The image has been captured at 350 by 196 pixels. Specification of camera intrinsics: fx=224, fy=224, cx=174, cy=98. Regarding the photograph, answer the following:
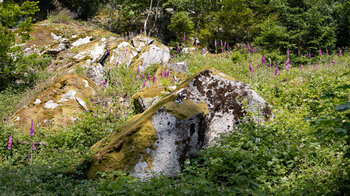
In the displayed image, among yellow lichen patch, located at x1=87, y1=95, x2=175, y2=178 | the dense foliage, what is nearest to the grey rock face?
the dense foliage

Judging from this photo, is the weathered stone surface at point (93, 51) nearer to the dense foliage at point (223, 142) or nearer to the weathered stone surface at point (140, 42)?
the dense foliage at point (223, 142)

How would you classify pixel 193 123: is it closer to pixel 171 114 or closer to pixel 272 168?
pixel 171 114

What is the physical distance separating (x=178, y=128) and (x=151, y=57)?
672cm

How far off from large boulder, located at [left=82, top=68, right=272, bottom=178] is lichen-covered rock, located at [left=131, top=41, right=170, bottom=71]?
214 inches

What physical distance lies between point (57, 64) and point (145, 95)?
6.23 m

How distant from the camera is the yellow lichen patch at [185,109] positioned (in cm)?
373

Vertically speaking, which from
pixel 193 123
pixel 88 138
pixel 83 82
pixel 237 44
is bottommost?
pixel 237 44

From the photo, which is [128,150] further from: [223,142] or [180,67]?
[180,67]

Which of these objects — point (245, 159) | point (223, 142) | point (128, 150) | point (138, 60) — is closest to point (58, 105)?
point (128, 150)

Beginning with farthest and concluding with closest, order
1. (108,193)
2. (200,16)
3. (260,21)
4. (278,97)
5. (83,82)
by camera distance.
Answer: (200,16), (260,21), (83,82), (278,97), (108,193)

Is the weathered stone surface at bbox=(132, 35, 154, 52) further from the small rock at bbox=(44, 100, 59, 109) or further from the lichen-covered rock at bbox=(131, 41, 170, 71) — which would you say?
the small rock at bbox=(44, 100, 59, 109)

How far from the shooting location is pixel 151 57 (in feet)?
32.4

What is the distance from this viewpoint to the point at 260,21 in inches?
663

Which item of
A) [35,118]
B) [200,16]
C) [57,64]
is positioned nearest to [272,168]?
[35,118]
